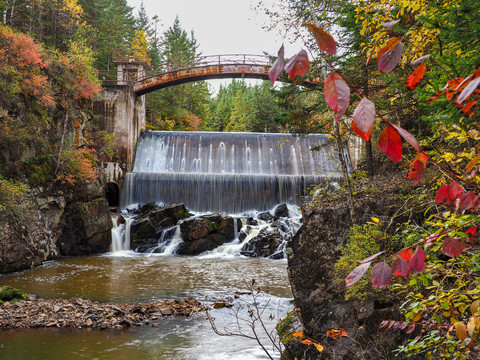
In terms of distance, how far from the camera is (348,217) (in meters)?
5.71

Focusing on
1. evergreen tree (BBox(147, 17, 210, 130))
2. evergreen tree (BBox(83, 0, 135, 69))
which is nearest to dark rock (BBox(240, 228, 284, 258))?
evergreen tree (BBox(147, 17, 210, 130))

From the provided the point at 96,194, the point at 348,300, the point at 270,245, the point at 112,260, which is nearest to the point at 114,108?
the point at 96,194

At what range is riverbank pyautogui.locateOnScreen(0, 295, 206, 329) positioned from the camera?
6047mm

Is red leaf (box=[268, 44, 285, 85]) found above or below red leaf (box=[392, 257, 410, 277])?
above

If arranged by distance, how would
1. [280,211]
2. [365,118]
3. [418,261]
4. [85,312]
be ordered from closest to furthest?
[365,118], [418,261], [85,312], [280,211]

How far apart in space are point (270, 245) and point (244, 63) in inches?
507

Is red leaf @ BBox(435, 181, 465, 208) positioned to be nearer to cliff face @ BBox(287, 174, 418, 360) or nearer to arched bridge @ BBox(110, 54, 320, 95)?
cliff face @ BBox(287, 174, 418, 360)

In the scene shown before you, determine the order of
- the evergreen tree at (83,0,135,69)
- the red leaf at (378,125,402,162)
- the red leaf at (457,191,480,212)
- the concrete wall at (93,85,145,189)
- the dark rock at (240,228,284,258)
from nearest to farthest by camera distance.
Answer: the red leaf at (378,125,402,162) < the red leaf at (457,191,480,212) < the dark rock at (240,228,284,258) < the concrete wall at (93,85,145,189) < the evergreen tree at (83,0,135,69)

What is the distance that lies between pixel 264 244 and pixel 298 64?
1327cm

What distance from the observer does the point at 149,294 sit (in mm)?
8109

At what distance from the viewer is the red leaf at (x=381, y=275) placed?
943mm

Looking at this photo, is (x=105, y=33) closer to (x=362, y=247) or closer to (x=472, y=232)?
(x=362, y=247)

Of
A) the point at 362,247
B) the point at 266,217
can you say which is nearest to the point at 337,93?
the point at 362,247

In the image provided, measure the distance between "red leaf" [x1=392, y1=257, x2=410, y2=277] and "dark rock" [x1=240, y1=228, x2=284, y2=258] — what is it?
12515mm
